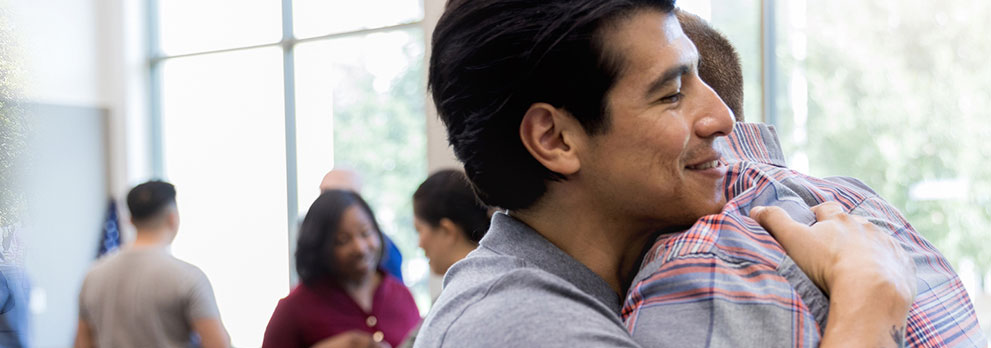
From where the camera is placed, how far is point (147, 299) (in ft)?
10.7

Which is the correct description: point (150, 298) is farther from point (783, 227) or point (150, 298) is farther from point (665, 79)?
point (783, 227)

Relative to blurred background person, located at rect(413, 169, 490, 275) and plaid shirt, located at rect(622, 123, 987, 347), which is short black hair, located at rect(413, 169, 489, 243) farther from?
plaid shirt, located at rect(622, 123, 987, 347)

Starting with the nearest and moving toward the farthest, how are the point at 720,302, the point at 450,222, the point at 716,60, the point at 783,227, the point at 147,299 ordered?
1. the point at 720,302
2. the point at 783,227
3. the point at 716,60
4. the point at 450,222
5. the point at 147,299

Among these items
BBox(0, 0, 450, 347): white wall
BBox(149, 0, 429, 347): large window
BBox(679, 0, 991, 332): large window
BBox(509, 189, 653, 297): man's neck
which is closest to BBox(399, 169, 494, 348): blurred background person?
BBox(0, 0, 450, 347): white wall

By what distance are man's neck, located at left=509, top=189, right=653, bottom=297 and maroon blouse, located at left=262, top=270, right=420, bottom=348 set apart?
1.92m

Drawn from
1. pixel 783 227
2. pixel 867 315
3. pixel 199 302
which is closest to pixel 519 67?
pixel 783 227

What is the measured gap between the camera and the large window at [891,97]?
4074 mm

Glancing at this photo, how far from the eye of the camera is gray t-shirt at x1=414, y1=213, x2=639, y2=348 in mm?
844

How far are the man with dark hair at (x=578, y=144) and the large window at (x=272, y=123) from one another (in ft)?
14.9

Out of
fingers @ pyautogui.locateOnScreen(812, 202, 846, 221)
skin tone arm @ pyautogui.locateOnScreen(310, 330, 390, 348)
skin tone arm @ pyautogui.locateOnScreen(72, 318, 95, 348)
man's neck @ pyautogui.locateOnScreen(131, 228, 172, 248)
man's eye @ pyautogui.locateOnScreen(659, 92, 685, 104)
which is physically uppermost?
man's eye @ pyautogui.locateOnScreen(659, 92, 685, 104)

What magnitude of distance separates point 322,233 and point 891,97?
2881 millimetres

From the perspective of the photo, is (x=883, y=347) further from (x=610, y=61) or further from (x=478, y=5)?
(x=478, y=5)

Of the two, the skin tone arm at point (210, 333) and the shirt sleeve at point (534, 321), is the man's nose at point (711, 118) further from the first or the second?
the skin tone arm at point (210, 333)

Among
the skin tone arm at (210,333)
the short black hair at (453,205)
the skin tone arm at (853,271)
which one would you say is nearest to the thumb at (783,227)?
the skin tone arm at (853,271)
